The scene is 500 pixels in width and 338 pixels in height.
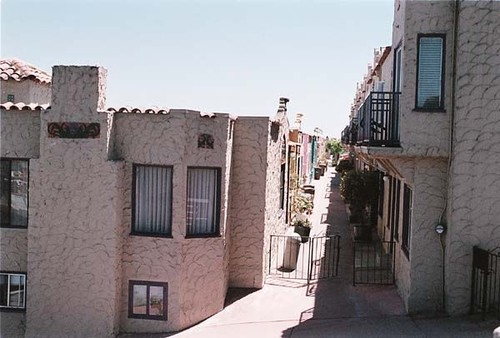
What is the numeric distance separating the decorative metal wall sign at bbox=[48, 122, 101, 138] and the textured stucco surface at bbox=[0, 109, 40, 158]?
612mm

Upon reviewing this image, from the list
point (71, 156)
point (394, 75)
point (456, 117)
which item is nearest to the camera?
point (456, 117)

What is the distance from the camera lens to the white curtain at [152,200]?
474 inches

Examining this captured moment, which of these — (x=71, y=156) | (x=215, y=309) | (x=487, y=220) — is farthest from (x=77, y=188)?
(x=487, y=220)

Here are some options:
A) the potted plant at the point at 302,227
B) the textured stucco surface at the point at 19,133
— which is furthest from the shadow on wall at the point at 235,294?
the potted plant at the point at 302,227

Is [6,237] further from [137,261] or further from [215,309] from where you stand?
[215,309]

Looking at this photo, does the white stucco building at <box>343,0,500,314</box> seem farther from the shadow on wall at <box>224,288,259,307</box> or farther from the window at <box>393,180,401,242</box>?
the shadow on wall at <box>224,288,259,307</box>

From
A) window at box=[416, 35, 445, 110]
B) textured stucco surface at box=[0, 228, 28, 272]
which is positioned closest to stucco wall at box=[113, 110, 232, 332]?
textured stucco surface at box=[0, 228, 28, 272]

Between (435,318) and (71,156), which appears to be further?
(71,156)

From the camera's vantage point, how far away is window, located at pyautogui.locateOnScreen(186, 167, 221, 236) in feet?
40.0

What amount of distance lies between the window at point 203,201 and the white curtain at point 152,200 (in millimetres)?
496

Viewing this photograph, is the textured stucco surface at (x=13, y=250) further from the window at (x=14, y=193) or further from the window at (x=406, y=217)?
the window at (x=406, y=217)

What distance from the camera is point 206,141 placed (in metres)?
12.1

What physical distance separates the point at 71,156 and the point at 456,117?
27.3 feet

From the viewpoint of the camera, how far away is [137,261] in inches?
476
